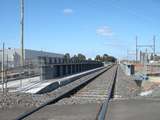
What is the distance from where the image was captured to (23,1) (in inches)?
1238

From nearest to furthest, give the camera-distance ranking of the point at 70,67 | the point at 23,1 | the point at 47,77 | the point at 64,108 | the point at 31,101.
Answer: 1. the point at 64,108
2. the point at 31,101
3. the point at 23,1
4. the point at 47,77
5. the point at 70,67

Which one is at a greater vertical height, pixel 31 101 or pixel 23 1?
pixel 23 1

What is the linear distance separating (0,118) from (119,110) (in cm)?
417

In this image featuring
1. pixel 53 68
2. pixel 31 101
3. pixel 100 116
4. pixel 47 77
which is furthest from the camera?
pixel 53 68

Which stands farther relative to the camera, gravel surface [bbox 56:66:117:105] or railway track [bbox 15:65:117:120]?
gravel surface [bbox 56:66:117:105]

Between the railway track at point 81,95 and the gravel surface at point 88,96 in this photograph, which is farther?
the gravel surface at point 88,96

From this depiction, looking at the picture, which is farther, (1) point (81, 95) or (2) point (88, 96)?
(1) point (81, 95)

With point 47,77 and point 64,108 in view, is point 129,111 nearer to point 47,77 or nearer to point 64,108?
point 64,108

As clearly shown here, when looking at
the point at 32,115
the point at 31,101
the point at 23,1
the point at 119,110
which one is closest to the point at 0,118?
the point at 32,115

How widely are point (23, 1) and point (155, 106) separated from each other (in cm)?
1966

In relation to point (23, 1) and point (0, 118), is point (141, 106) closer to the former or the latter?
point (0, 118)

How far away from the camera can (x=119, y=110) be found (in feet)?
44.1

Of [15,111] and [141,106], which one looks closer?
[15,111]

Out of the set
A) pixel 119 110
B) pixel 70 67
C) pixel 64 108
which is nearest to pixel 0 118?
pixel 64 108
